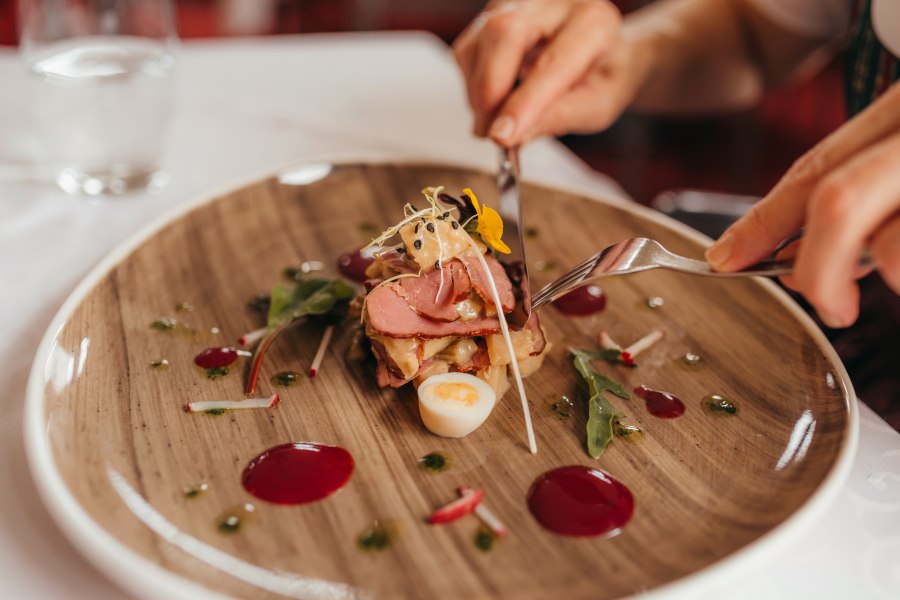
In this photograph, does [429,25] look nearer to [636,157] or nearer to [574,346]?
[636,157]

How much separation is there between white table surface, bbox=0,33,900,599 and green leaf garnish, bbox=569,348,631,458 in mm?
349

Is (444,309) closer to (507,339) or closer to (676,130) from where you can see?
(507,339)

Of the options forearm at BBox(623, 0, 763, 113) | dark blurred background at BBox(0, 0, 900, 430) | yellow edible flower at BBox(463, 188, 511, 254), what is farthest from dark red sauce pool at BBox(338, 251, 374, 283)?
dark blurred background at BBox(0, 0, 900, 430)

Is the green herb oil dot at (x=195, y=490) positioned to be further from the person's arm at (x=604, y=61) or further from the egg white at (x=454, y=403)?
the person's arm at (x=604, y=61)

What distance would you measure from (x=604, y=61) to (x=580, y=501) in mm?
1650

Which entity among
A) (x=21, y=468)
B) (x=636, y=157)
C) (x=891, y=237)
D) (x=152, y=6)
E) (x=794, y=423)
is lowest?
(x=636, y=157)

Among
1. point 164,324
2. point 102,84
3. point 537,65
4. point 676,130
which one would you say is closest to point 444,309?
point 164,324

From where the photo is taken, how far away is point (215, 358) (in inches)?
68.0

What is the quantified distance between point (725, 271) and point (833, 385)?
0.37 m

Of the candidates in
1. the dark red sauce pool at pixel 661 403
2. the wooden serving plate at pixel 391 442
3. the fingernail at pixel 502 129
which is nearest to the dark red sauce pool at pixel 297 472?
the wooden serving plate at pixel 391 442

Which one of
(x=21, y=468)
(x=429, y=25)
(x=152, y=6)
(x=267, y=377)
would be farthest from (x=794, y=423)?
(x=429, y=25)

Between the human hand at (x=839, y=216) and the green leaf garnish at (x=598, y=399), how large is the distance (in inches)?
14.7

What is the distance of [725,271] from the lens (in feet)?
4.85

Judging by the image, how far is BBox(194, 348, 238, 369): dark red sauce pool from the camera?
1.71 meters
